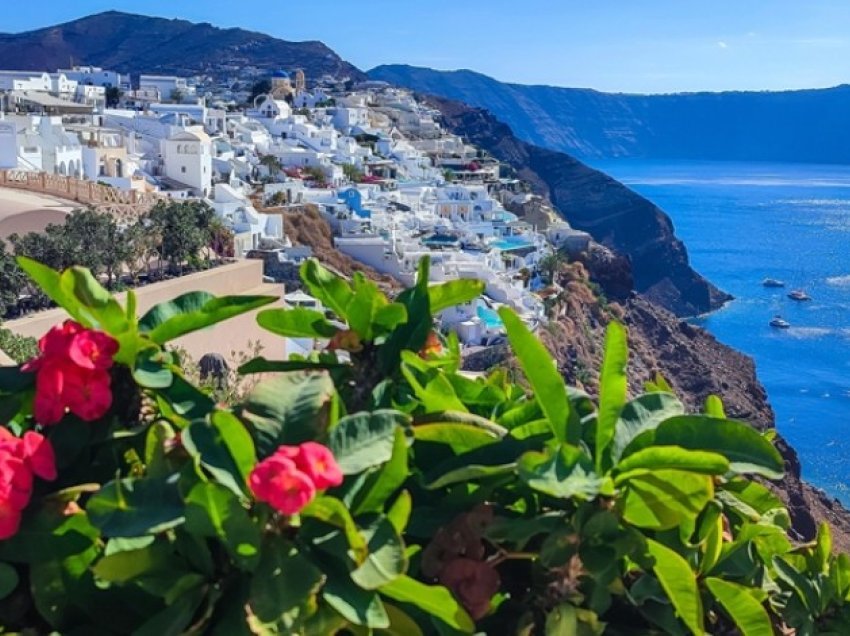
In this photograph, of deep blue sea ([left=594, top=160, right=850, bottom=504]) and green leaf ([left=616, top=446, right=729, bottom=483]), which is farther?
deep blue sea ([left=594, top=160, right=850, bottom=504])

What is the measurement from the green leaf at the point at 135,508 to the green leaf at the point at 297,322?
0.37 m

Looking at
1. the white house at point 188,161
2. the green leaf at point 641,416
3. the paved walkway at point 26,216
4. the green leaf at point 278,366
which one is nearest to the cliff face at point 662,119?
the white house at point 188,161

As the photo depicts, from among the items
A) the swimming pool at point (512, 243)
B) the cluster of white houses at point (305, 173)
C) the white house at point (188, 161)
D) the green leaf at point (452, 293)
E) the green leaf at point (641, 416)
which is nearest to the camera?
the green leaf at point (641, 416)

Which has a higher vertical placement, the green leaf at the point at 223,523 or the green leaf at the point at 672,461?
the green leaf at the point at 672,461

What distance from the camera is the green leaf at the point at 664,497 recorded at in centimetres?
108

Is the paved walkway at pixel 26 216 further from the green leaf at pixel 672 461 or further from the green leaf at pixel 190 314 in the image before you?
the green leaf at pixel 672 461

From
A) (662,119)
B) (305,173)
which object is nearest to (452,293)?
(305,173)

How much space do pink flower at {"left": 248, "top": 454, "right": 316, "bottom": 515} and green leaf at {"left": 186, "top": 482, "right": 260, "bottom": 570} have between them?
0.04m

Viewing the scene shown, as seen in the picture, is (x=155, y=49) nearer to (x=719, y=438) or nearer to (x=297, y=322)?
(x=297, y=322)

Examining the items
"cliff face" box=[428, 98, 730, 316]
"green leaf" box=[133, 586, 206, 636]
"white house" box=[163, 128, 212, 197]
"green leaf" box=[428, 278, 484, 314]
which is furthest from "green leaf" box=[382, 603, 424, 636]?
"cliff face" box=[428, 98, 730, 316]

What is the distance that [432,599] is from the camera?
1.03 m

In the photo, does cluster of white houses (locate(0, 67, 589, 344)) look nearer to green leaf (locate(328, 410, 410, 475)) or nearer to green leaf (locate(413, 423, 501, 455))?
green leaf (locate(413, 423, 501, 455))

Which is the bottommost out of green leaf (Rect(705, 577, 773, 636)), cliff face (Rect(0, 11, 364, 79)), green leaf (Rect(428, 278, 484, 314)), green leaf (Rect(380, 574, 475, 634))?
green leaf (Rect(705, 577, 773, 636))

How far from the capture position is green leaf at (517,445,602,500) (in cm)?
100
